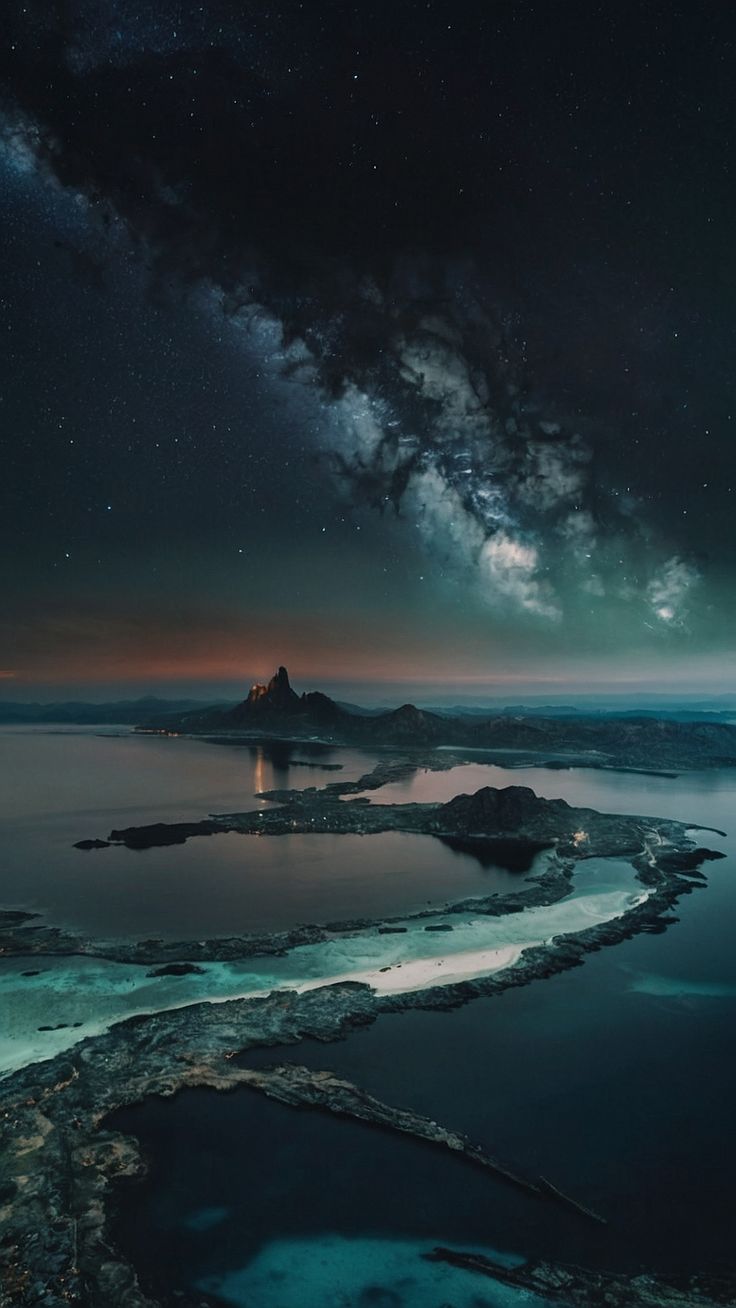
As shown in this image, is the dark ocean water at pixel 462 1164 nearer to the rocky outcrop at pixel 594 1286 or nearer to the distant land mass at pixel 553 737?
the rocky outcrop at pixel 594 1286

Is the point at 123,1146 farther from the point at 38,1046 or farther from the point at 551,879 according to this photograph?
the point at 551,879

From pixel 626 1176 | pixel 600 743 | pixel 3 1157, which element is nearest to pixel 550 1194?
pixel 626 1176

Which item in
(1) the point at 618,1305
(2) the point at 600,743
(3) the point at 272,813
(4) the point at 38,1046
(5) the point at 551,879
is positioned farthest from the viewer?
(2) the point at 600,743

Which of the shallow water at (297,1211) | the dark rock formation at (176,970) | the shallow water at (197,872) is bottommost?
the shallow water at (197,872)

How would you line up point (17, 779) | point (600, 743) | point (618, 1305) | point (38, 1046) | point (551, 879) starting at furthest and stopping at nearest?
point (600, 743)
point (17, 779)
point (551, 879)
point (38, 1046)
point (618, 1305)

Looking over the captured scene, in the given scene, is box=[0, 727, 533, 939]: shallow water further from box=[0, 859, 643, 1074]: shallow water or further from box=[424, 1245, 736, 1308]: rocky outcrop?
box=[424, 1245, 736, 1308]: rocky outcrop

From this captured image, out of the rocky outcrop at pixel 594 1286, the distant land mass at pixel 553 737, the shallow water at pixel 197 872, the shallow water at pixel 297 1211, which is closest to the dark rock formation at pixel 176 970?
the shallow water at pixel 197 872

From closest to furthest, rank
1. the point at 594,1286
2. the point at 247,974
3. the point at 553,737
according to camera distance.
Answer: the point at 594,1286 < the point at 247,974 < the point at 553,737

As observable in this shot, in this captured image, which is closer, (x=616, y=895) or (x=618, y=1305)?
(x=618, y=1305)

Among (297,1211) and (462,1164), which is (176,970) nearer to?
(297,1211)

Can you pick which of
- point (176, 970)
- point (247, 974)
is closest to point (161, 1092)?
point (247, 974)

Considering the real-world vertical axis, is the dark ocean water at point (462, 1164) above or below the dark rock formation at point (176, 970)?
below
